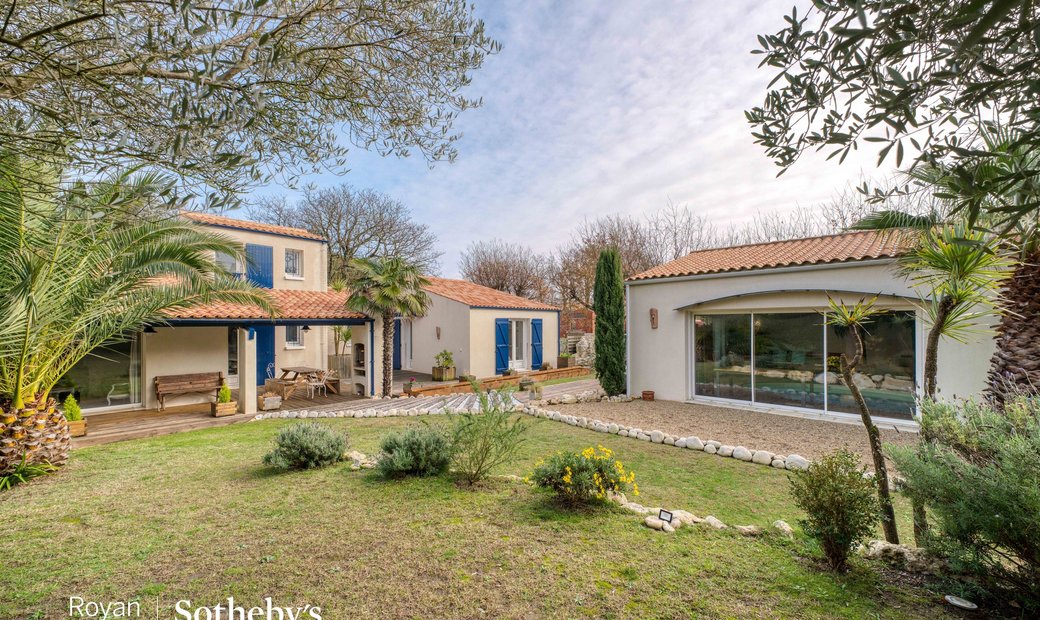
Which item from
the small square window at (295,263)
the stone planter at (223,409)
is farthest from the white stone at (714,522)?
the small square window at (295,263)

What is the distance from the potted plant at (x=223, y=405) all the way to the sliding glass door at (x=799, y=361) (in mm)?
12427

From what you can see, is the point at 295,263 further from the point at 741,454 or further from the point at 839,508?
the point at 839,508

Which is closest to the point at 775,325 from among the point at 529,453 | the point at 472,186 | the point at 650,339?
the point at 650,339

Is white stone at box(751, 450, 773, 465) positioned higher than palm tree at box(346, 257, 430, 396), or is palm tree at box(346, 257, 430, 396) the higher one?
palm tree at box(346, 257, 430, 396)

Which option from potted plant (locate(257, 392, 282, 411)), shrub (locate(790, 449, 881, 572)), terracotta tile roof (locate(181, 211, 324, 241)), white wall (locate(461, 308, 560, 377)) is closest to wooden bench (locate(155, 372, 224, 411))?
potted plant (locate(257, 392, 282, 411))

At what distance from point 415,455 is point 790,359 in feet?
30.2

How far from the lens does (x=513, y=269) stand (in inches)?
1273

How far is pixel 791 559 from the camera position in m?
3.72

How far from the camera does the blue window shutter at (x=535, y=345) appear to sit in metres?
21.1

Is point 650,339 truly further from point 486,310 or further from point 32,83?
point 32,83

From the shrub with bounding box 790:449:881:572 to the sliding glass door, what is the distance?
6841mm

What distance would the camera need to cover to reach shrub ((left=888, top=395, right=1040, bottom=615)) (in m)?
2.71

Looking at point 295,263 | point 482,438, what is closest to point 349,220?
point 295,263

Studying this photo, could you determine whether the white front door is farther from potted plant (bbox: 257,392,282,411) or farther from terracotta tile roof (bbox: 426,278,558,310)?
potted plant (bbox: 257,392,282,411)
